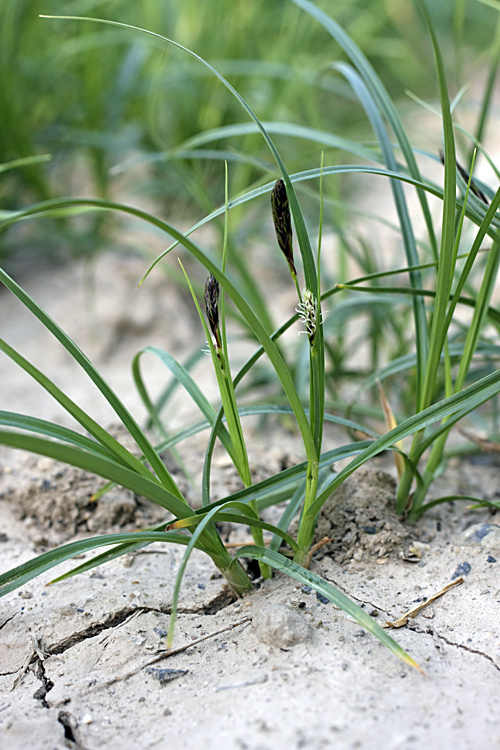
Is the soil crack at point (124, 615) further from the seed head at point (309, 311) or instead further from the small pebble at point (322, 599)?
the seed head at point (309, 311)

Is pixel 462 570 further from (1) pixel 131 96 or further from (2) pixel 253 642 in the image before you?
(1) pixel 131 96

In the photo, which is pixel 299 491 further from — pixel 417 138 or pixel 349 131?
pixel 417 138

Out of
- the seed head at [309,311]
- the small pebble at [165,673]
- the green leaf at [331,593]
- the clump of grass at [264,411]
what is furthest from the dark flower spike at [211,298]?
the small pebble at [165,673]

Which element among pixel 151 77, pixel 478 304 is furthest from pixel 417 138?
pixel 478 304

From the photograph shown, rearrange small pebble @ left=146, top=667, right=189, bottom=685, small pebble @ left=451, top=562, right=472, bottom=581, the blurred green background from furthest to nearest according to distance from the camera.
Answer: the blurred green background
small pebble @ left=451, top=562, right=472, bottom=581
small pebble @ left=146, top=667, right=189, bottom=685

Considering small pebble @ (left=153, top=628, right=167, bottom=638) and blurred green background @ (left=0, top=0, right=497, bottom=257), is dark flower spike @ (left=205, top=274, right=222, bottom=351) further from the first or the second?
blurred green background @ (left=0, top=0, right=497, bottom=257)

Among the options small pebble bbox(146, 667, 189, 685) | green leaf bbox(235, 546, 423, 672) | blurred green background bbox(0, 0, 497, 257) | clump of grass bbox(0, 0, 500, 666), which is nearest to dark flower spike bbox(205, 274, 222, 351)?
clump of grass bbox(0, 0, 500, 666)
